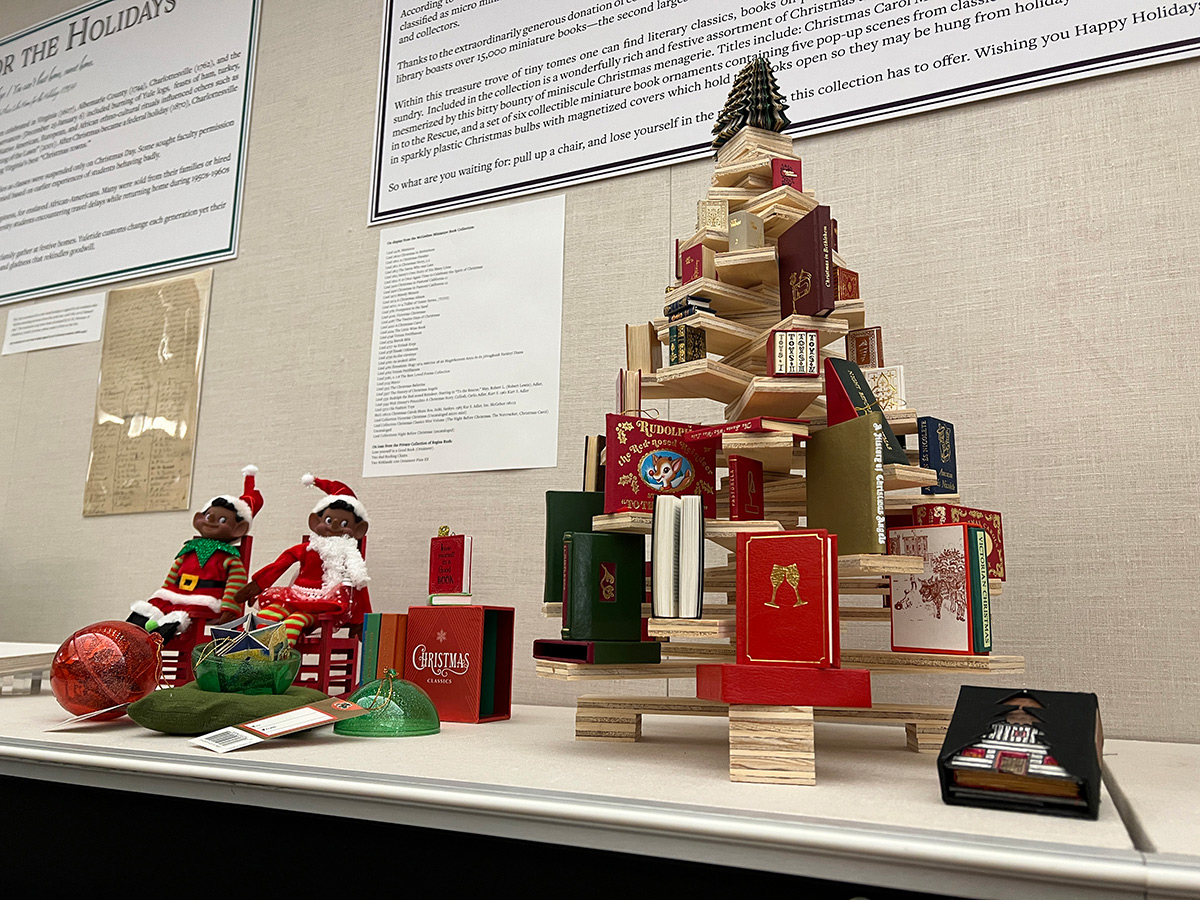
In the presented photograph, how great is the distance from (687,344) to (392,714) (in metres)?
0.62

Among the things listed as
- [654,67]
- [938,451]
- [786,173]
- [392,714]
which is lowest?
[392,714]

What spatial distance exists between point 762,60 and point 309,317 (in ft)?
4.04

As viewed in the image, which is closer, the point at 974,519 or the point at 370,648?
the point at 974,519

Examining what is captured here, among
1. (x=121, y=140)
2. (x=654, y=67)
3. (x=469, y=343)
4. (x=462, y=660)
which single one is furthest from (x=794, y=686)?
(x=121, y=140)

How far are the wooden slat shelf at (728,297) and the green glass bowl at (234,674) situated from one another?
0.74 meters

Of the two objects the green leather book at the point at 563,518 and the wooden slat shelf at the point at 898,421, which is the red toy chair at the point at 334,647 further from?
the wooden slat shelf at the point at 898,421

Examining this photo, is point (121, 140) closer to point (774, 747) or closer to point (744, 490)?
point (744, 490)

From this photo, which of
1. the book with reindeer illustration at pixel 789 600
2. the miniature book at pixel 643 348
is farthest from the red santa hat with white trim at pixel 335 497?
the book with reindeer illustration at pixel 789 600

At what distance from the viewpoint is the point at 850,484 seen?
3.27ft

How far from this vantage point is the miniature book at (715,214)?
47.9 inches

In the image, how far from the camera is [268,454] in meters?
2.04

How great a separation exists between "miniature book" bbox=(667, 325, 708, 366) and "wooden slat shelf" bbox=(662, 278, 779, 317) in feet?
0.16

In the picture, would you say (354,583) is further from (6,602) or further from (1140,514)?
(6,602)

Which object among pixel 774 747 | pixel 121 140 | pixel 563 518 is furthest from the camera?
pixel 121 140
